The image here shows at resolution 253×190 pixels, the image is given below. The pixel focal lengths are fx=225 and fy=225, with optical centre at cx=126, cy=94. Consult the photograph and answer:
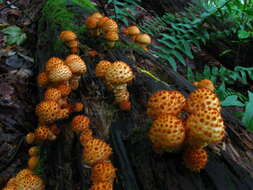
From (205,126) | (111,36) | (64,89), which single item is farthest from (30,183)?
(111,36)

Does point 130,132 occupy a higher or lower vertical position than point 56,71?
lower

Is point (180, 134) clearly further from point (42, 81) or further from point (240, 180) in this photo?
point (42, 81)

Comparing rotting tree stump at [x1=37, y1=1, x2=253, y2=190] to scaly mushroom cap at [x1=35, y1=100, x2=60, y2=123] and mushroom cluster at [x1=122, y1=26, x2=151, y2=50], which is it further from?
mushroom cluster at [x1=122, y1=26, x2=151, y2=50]

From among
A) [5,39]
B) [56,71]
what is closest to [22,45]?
[5,39]

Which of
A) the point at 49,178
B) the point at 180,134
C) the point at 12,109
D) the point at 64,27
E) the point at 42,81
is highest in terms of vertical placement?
the point at 180,134

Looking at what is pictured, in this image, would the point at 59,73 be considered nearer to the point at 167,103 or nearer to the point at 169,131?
the point at 167,103

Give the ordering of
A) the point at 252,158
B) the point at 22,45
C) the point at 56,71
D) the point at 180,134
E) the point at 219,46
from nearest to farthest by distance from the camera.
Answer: the point at 180,134 → the point at 252,158 → the point at 56,71 → the point at 22,45 → the point at 219,46

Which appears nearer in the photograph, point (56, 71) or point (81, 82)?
point (56, 71)

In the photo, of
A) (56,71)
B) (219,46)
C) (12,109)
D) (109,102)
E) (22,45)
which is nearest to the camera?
(56,71)
